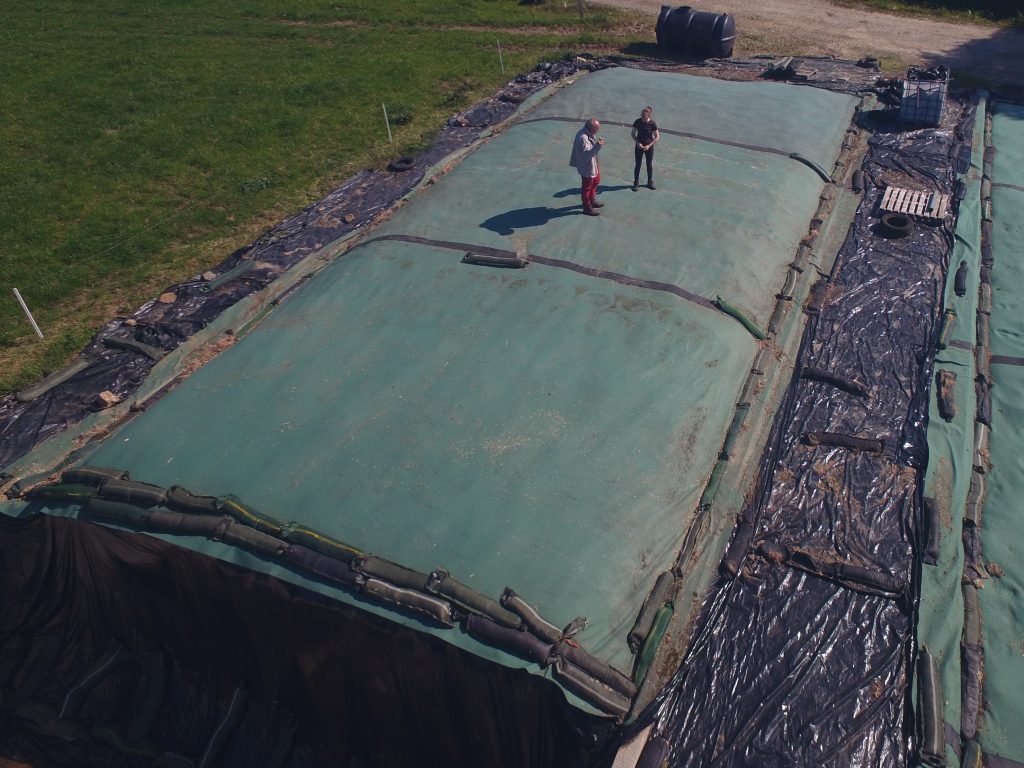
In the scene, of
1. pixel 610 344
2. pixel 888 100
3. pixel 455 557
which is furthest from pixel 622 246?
pixel 888 100

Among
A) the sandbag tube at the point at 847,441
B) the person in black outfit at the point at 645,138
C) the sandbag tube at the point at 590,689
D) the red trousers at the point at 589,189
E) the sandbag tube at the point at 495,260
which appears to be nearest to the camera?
the sandbag tube at the point at 590,689

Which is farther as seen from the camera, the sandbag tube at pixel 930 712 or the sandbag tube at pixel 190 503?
the sandbag tube at pixel 190 503

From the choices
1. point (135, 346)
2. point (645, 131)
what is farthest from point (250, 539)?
point (645, 131)

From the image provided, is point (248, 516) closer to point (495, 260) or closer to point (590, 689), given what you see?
point (590, 689)

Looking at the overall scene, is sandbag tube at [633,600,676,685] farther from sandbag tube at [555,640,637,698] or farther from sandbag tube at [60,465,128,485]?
sandbag tube at [60,465,128,485]

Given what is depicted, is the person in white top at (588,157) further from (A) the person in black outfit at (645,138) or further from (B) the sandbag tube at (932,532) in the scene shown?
(B) the sandbag tube at (932,532)

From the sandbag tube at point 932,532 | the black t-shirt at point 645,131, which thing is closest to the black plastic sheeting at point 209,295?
the black t-shirt at point 645,131

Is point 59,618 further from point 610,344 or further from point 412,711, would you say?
point 610,344
